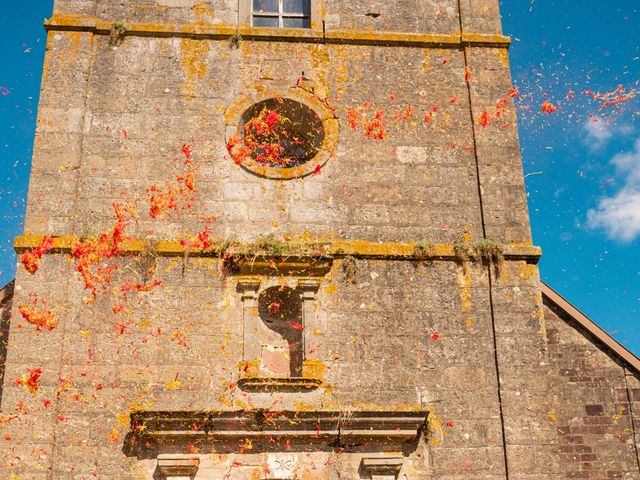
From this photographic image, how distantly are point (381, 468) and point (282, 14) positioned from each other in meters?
5.90

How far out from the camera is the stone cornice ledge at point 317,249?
9.36 metres

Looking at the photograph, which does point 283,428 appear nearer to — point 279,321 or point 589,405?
point 279,321

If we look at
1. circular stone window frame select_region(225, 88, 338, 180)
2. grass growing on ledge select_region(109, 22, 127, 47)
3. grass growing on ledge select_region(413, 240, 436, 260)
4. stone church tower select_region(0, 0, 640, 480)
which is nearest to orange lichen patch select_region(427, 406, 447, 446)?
stone church tower select_region(0, 0, 640, 480)

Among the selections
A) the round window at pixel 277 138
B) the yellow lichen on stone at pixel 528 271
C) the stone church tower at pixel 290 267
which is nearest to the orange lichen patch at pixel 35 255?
the stone church tower at pixel 290 267

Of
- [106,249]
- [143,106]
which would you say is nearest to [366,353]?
[106,249]

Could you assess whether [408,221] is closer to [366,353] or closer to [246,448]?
[366,353]

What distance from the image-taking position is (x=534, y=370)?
366 inches

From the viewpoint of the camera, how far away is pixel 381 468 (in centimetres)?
868

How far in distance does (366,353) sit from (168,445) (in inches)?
88.8

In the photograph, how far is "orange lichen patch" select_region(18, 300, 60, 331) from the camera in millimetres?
9000

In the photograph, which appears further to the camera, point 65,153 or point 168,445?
point 65,153

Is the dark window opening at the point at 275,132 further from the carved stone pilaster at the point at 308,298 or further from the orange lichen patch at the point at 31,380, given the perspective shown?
the orange lichen patch at the point at 31,380

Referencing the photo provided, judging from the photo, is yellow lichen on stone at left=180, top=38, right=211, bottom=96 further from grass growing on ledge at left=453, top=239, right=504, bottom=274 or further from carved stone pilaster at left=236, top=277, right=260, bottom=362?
grass growing on ledge at left=453, top=239, right=504, bottom=274

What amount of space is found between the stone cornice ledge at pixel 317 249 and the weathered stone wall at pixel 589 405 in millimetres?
1044
